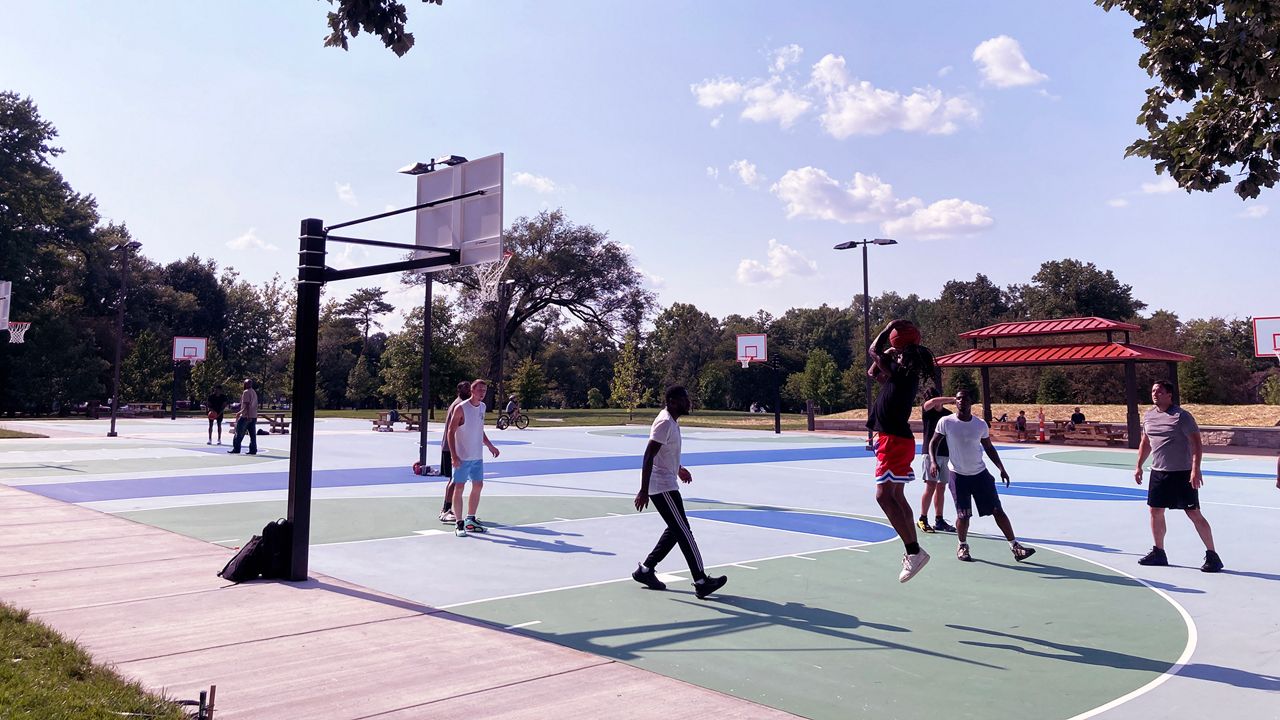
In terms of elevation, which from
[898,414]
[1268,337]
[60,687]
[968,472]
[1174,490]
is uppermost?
[1268,337]

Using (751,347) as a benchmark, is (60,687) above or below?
below

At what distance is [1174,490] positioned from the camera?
29.7 ft

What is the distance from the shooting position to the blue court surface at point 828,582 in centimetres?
536

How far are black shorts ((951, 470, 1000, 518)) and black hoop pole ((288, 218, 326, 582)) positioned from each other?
666cm

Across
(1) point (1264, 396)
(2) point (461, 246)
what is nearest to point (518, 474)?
(2) point (461, 246)

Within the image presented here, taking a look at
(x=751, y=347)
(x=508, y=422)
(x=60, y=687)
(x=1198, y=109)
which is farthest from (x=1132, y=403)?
(x=60, y=687)

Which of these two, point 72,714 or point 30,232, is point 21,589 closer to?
point 72,714

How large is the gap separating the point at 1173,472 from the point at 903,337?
4.61 m

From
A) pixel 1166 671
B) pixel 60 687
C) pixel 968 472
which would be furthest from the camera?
pixel 968 472

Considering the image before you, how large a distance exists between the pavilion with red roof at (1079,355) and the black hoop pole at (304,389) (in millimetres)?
28400

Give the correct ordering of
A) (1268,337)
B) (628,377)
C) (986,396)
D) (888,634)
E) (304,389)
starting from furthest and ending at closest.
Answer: (628,377), (986,396), (1268,337), (304,389), (888,634)

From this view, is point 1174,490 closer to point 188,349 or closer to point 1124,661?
point 1124,661

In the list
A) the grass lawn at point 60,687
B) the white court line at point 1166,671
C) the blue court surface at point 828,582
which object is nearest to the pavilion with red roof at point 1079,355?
the blue court surface at point 828,582

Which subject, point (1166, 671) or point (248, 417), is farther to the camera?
point (248, 417)
